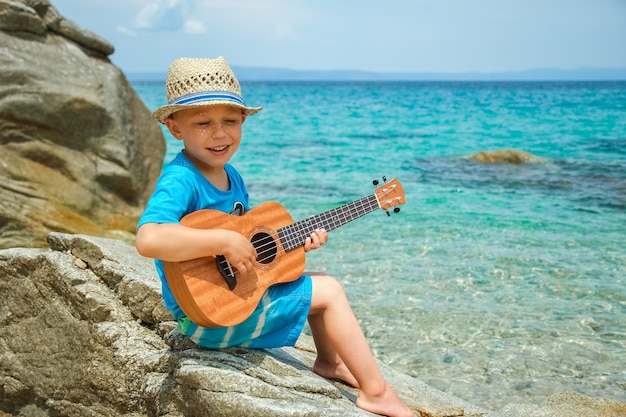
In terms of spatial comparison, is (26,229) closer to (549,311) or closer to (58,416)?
(58,416)

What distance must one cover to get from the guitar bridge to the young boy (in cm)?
7

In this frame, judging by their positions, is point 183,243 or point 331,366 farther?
point 331,366

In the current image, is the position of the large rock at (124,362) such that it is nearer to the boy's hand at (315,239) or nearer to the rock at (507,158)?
the boy's hand at (315,239)

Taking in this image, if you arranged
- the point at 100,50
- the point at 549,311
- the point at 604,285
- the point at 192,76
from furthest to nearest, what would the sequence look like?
the point at 100,50
the point at 604,285
the point at 549,311
the point at 192,76

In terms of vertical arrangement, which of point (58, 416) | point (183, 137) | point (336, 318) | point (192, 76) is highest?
point (192, 76)

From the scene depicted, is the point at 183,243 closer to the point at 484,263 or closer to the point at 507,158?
the point at 484,263

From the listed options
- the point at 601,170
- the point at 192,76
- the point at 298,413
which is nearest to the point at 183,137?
the point at 192,76

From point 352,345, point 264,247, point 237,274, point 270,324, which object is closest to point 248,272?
point 237,274

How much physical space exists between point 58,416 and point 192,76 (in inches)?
78.5

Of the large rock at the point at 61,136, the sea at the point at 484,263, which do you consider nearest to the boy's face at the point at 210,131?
the sea at the point at 484,263

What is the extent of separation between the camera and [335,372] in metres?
3.73

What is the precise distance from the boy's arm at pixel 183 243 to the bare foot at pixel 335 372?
37.7 inches

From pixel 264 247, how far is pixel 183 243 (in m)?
0.52

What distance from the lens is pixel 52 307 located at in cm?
394
